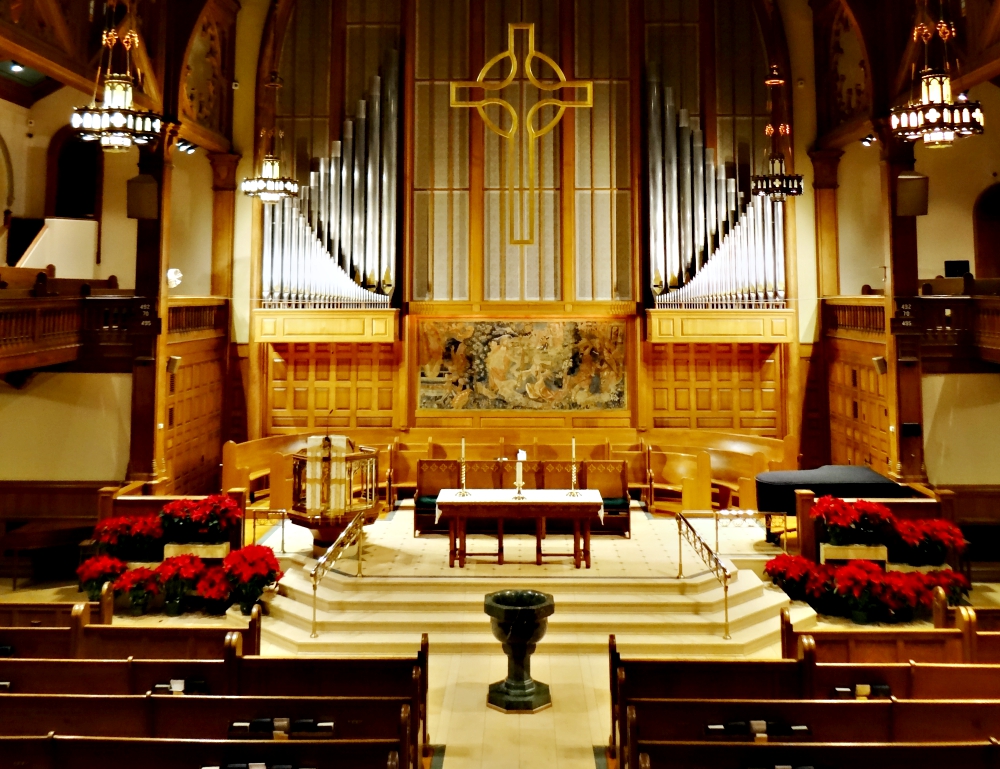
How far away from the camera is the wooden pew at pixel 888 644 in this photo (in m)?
6.74

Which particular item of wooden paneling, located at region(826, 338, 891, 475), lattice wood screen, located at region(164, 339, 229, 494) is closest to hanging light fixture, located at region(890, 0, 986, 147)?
wooden paneling, located at region(826, 338, 891, 475)

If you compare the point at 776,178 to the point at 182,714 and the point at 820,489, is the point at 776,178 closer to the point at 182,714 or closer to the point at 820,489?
the point at 820,489

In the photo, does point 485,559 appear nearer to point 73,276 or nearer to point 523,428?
point 523,428

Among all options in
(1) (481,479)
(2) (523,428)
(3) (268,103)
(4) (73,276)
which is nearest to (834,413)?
(2) (523,428)

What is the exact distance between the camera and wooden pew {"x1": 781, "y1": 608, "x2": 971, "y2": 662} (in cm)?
674

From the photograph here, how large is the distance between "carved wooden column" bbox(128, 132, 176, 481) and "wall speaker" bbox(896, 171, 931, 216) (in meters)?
10.1

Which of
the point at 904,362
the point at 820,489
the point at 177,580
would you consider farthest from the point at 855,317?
the point at 177,580

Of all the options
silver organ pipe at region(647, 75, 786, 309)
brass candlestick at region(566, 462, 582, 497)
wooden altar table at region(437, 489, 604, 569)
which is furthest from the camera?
silver organ pipe at region(647, 75, 786, 309)

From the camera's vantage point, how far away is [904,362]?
38.7 feet

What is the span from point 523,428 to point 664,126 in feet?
18.5

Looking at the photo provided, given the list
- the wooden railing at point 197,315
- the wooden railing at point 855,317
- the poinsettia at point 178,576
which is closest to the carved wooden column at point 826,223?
the wooden railing at point 855,317

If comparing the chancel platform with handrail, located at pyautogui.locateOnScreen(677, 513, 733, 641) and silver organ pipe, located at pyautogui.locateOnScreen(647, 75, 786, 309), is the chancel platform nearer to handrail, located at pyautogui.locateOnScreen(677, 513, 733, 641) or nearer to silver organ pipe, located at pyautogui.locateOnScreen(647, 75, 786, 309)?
handrail, located at pyautogui.locateOnScreen(677, 513, 733, 641)

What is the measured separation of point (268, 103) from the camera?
14844 mm

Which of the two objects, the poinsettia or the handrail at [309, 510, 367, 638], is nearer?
the handrail at [309, 510, 367, 638]
